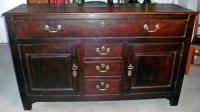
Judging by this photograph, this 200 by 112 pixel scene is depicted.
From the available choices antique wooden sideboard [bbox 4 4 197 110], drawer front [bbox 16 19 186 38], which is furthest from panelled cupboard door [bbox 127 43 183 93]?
drawer front [bbox 16 19 186 38]

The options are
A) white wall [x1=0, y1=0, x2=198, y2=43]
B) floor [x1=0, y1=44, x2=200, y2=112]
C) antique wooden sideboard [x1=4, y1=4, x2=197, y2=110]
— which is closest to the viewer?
antique wooden sideboard [x1=4, y1=4, x2=197, y2=110]

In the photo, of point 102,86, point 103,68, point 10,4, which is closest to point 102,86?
point 102,86

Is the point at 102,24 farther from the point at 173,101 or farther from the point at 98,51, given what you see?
the point at 173,101

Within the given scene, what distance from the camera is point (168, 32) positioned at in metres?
1.44

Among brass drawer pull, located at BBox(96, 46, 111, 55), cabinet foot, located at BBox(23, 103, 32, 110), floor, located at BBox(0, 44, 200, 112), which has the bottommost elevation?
floor, located at BBox(0, 44, 200, 112)

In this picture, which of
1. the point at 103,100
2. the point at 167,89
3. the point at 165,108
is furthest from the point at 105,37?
the point at 165,108

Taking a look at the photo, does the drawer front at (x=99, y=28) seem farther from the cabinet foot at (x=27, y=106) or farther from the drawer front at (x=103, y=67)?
the cabinet foot at (x=27, y=106)

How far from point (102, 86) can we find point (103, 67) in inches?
6.7

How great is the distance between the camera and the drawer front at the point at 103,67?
1.53 meters

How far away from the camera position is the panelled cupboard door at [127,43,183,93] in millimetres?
1482

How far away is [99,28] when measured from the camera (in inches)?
55.1

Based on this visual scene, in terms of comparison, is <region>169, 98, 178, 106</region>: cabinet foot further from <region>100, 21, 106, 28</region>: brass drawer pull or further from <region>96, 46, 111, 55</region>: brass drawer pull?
<region>100, 21, 106, 28</region>: brass drawer pull

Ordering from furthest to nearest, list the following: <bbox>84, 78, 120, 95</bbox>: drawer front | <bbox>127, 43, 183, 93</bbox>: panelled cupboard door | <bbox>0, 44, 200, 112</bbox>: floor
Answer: <bbox>0, 44, 200, 112</bbox>: floor, <bbox>84, 78, 120, 95</bbox>: drawer front, <bbox>127, 43, 183, 93</bbox>: panelled cupboard door

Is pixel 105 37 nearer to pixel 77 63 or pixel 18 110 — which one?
pixel 77 63
